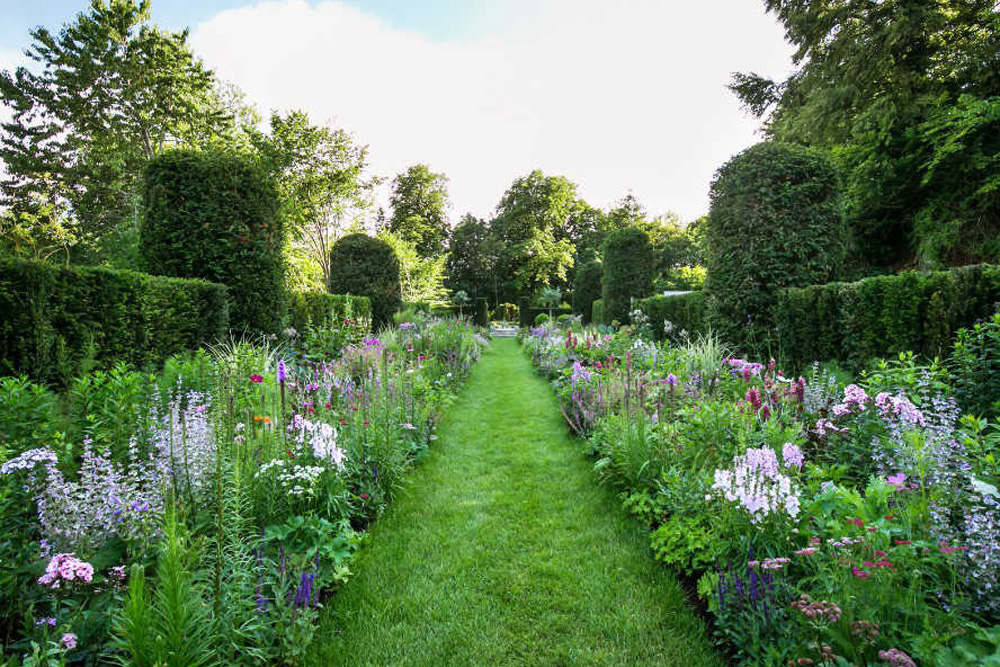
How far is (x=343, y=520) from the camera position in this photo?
8.43 ft

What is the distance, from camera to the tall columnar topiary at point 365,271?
1259cm

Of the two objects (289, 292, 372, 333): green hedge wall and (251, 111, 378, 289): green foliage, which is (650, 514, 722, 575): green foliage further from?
(251, 111, 378, 289): green foliage

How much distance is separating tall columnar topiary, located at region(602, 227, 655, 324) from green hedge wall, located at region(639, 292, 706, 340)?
3.17 meters

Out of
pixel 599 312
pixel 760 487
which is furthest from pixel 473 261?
pixel 760 487

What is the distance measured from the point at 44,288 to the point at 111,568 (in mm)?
2828

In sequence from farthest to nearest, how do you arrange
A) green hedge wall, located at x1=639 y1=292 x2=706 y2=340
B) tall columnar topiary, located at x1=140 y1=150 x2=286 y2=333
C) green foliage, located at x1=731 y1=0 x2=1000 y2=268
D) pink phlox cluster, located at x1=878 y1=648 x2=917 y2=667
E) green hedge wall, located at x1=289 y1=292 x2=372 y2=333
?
green foliage, located at x1=731 y1=0 x2=1000 y2=268 < green hedge wall, located at x1=639 y1=292 x2=706 y2=340 < green hedge wall, located at x1=289 y1=292 x2=372 y2=333 < tall columnar topiary, located at x1=140 y1=150 x2=286 y2=333 < pink phlox cluster, located at x1=878 y1=648 x2=917 y2=667

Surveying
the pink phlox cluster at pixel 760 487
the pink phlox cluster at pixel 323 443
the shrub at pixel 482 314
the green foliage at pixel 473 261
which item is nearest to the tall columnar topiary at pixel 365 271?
the pink phlox cluster at pixel 323 443

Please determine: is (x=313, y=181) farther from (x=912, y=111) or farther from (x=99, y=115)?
(x=912, y=111)

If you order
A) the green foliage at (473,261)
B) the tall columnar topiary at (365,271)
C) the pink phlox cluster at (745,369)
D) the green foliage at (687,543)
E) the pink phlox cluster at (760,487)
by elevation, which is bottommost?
the green foliage at (687,543)

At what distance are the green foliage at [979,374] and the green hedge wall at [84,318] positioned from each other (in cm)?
618

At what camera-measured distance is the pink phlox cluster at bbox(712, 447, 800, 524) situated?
1834 mm

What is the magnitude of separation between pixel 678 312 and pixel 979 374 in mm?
6442

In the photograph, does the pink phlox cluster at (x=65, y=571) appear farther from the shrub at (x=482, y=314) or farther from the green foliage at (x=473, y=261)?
the green foliage at (x=473, y=261)

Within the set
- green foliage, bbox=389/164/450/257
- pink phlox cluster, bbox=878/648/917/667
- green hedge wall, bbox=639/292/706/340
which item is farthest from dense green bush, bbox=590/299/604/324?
green foliage, bbox=389/164/450/257
